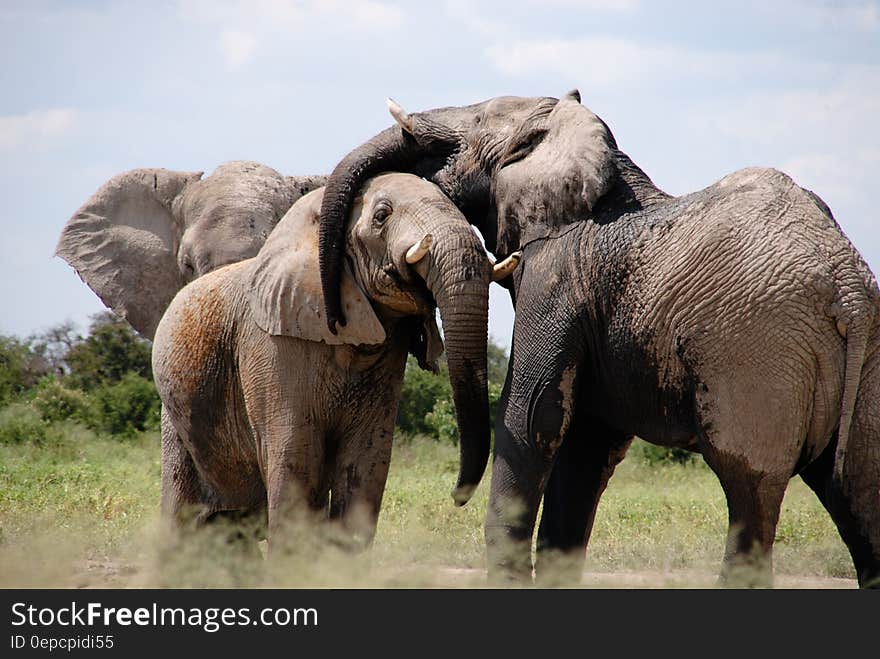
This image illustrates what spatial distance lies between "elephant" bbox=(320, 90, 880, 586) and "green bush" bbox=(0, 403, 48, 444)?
747 centimetres

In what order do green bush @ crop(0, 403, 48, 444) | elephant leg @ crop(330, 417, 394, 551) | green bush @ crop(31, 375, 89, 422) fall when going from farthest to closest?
green bush @ crop(31, 375, 89, 422) → green bush @ crop(0, 403, 48, 444) → elephant leg @ crop(330, 417, 394, 551)

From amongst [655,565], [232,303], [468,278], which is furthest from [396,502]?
[468,278]

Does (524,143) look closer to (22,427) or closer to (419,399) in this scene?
(22,427)

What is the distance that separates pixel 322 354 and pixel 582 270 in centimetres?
105

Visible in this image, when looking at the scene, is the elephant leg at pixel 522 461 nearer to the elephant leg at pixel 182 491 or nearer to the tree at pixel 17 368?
the elephant leg at pixel 182 491

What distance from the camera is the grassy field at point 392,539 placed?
205 inches

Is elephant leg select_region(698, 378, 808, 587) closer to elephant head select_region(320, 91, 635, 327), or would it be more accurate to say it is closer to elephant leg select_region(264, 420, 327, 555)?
elephant head select_region(320, 91, 635, 327)

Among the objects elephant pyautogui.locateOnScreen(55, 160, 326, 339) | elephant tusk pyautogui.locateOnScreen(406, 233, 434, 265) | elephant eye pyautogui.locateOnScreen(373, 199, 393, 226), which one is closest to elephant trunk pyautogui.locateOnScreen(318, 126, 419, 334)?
elephant eye pyautogui.locateOnScreen(373, 199, 393, 226)

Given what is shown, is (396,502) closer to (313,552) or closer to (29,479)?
(29,479)

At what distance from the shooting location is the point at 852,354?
191 inches

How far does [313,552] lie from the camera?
525cm

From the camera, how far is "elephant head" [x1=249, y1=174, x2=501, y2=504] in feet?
16.6

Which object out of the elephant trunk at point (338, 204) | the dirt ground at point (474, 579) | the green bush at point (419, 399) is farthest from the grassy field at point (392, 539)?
the green bush at point (419, 399)
